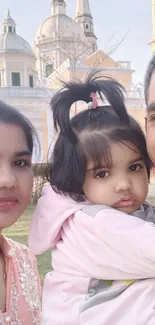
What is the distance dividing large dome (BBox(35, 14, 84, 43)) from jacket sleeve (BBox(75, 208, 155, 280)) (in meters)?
32.0

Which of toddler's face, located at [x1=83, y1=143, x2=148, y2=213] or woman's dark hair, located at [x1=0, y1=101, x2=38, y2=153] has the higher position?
woman's dark hair, located at [x1=0, y1=101, x2=38, y2=153]

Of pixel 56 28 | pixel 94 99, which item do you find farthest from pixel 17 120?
pixel 56 28

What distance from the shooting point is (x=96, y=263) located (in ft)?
4.36

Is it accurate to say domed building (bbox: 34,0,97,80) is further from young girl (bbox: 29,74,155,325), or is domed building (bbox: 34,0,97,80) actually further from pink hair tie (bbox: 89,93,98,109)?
young girl (bbox: 29,74,155,325)

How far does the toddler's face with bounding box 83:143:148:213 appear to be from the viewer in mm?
1456

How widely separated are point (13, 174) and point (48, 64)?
31.4 meters

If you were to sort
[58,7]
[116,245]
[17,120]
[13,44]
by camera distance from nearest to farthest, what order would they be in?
[116,245] < [17,120] < [13,44] < [58,7]

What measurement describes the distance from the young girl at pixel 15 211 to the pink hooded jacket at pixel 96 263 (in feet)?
0.44

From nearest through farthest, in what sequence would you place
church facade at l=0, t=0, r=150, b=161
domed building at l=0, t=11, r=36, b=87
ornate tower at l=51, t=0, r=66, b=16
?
1. church facade at l=0, t=0, r=150, b=161
2. domed building at l=0, t=11, r=36, b=87
3. ornate tower at l=51, t=0, r=66, b=16

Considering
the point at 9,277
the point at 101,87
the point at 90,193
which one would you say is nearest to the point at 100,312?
the point at 90,193

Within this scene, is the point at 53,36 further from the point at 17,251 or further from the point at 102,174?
the point at 102,174

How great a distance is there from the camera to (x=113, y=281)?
134 cm

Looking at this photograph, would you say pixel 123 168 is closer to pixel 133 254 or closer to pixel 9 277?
pixel 133 254

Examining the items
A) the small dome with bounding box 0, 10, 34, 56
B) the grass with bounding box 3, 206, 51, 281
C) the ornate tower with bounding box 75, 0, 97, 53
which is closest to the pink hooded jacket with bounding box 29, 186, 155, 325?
the grass with bounding box 3, 206, 51, 281
